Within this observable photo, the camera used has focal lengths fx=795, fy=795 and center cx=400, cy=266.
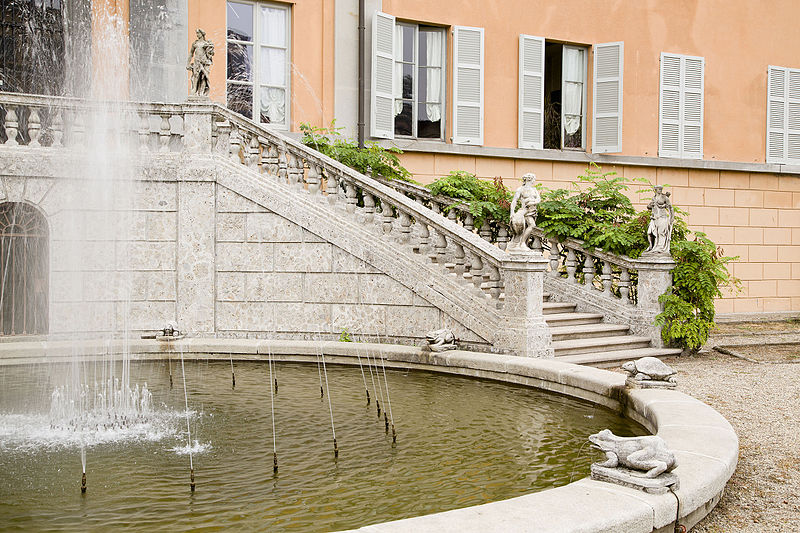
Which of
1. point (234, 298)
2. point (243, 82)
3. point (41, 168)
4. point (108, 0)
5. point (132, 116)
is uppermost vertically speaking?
point (108, 0)

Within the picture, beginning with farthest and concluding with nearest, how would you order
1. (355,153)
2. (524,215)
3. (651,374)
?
(355,153) → (524,215) → (651,374)

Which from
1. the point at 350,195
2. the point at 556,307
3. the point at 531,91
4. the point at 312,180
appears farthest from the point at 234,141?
the point at 531,91

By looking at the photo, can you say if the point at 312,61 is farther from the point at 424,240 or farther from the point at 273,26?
the point at 424,240

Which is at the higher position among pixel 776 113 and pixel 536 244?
pixel 776 113

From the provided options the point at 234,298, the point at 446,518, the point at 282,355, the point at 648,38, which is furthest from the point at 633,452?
the point at 648,38

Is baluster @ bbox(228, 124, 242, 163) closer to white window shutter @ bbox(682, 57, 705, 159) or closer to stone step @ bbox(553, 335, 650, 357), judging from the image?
stone step @ bbox(553, 335, 650, 357)

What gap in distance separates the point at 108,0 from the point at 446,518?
11178mm


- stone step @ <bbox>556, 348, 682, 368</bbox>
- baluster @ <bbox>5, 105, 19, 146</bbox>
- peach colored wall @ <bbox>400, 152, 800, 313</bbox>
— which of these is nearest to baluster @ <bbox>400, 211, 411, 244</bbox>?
stone step @ <bbox>556, 348, 682, 368</bbox>

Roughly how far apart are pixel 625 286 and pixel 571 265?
2.90 feet

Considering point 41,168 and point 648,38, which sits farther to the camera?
point 648,38

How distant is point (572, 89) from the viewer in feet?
53.0

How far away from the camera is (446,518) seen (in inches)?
146

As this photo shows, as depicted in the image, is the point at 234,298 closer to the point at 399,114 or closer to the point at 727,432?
the point at 399,114

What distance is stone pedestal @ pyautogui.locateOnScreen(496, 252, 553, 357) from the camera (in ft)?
30.9
